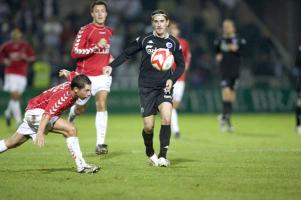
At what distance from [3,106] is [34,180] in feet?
50.4

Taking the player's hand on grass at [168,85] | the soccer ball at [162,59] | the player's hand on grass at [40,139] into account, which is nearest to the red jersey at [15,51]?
the soccer ball at [162,59]

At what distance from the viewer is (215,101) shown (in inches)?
1019

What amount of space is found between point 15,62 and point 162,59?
1055 cm

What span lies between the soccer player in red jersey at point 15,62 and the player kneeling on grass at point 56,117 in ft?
32.6

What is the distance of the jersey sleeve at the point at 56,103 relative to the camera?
10.1m

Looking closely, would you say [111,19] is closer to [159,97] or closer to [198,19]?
[198,19]

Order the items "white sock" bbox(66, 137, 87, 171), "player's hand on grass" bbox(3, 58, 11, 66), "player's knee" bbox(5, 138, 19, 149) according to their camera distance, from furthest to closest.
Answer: "player's hand on grass" bbox(3, 58, 11, 66) → "player's knee" bbox(5, 138, 19, 149) → "white sock" bbox(66, 137, 87, 171)

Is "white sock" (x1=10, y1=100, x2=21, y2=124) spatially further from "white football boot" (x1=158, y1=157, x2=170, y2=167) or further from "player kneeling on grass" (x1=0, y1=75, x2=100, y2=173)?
"white football boot" (x1=158, y1=157, x2=170, y2=167)

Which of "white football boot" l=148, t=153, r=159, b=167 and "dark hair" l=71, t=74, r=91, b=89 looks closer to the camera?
"dark hair" l=71, t=74, r=91, b=89

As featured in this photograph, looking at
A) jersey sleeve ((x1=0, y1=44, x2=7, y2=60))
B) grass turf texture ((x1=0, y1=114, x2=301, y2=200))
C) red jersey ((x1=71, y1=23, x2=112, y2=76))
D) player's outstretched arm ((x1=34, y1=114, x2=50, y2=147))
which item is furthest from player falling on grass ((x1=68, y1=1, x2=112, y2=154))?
jersey sleeve ((x1=0, y1=44, x2=7, y2=60))

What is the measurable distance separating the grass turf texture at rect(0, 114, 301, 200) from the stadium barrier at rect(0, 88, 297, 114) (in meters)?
7.70

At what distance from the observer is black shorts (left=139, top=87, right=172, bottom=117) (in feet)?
37.6

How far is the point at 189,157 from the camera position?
41.7ft

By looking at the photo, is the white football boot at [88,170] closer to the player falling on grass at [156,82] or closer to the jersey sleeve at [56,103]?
the jersey sleeve at [56,103]
